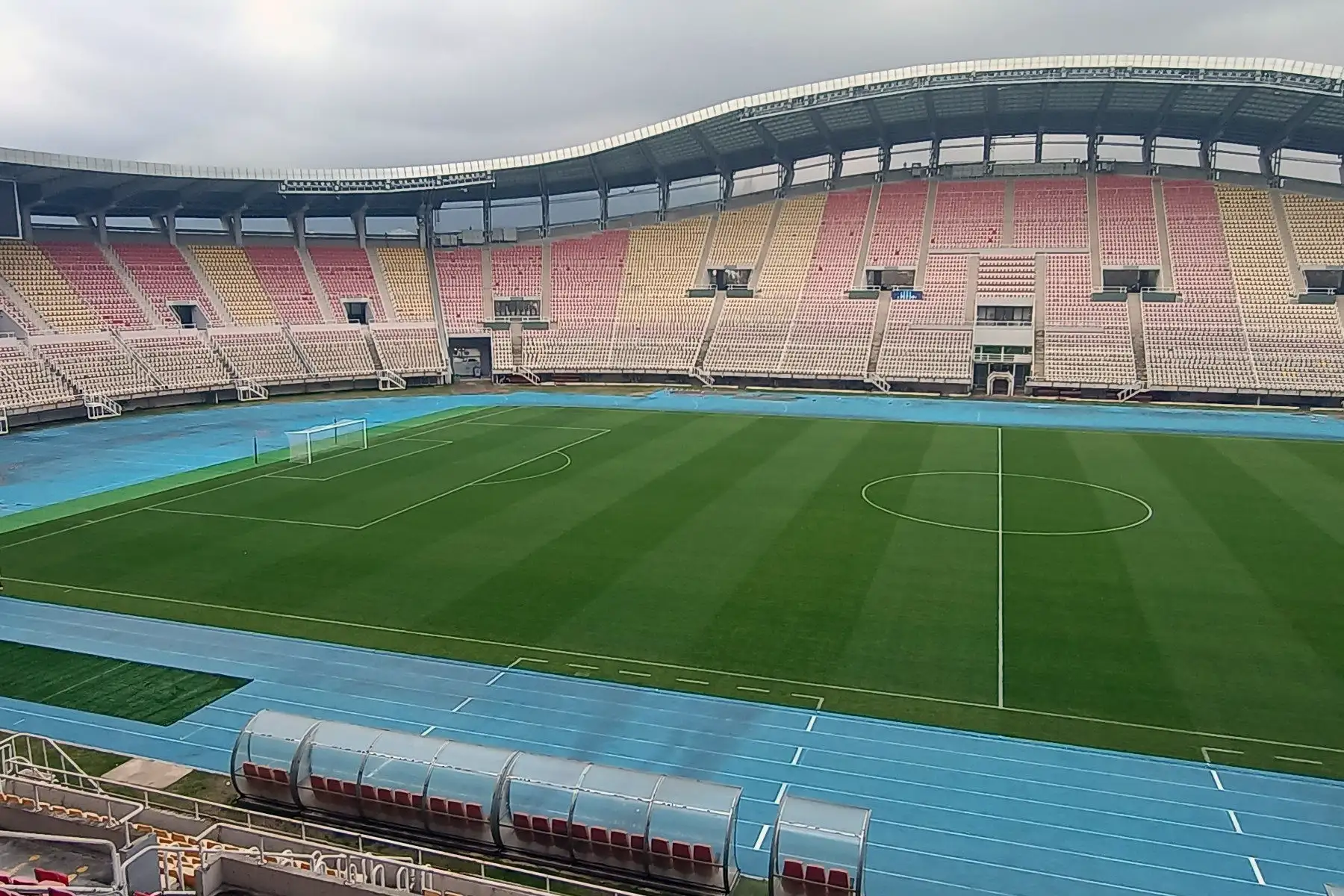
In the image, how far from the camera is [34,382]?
38.1 m

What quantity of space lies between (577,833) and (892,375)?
41.9m

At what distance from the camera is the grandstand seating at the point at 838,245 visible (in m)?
53.8

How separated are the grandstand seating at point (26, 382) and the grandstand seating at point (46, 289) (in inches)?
117

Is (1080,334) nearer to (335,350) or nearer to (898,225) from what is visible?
(898,225)

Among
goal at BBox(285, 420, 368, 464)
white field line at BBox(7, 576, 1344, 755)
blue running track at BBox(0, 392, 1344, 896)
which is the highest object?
goal at BBox(285, 420, 368, 464)

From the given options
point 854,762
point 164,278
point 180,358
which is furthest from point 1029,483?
point 164,278

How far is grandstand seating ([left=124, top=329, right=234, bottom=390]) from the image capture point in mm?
43812

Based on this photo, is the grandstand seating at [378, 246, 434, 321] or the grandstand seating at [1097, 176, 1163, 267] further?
the grandstand seating at [378, 246, 434, 321]

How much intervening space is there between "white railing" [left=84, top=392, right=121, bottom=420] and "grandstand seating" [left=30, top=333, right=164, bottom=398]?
0.98 feet

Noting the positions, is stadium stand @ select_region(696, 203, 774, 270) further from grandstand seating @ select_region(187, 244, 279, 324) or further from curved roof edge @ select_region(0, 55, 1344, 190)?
grandstand seating @ select_region(187, 244, 279, 324)

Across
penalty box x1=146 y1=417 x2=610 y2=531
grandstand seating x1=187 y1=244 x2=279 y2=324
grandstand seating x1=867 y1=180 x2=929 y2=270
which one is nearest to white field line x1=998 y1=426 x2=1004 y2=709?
penalty box x1=146 y1=417 x2=610 y2=531

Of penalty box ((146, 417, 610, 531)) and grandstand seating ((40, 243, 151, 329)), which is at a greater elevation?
grandstand seating ((40, 243, 151, 329))

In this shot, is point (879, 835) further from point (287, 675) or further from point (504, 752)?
point (287, 675)

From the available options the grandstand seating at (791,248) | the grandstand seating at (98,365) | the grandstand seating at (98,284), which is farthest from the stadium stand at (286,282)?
the grandstand seating at (791,248)
